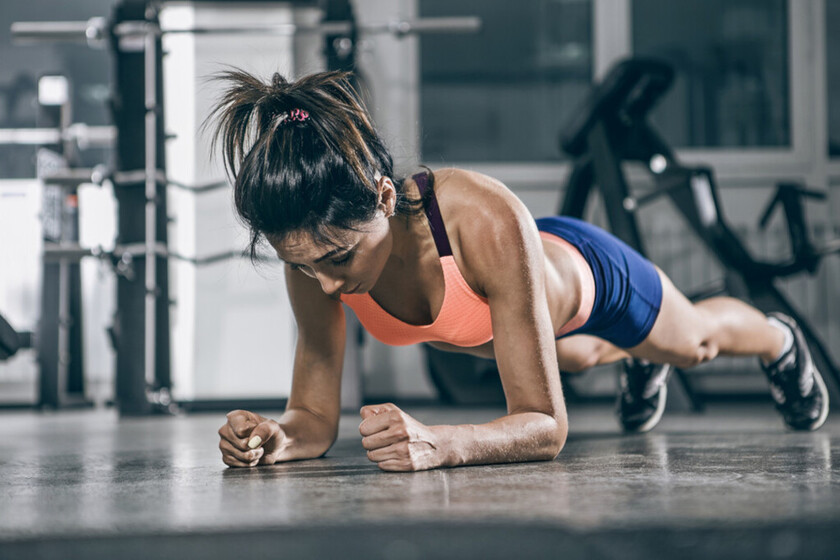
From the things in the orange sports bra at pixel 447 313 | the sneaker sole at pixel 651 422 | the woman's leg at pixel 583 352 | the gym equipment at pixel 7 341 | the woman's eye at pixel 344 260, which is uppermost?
the woman's eye at pixel 344 260

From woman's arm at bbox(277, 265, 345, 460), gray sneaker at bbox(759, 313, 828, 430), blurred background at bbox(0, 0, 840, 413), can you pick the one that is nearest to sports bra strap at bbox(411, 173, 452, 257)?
woman's arm at bbox(277, 265, 345, 460)

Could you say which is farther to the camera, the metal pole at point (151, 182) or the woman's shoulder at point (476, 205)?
the metal pole at point (151, 182)

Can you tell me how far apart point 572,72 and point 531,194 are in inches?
23.7

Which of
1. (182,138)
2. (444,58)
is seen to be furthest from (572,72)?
(182,138)

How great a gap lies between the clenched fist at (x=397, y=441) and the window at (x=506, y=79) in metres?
2.64

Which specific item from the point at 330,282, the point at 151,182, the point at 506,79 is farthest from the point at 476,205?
the point at 506,79

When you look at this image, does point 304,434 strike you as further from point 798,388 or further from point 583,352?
point 798,388

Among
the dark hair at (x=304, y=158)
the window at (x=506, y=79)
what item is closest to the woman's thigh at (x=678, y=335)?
the dark hair at (x=304, y=158)

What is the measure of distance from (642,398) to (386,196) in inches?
40.8

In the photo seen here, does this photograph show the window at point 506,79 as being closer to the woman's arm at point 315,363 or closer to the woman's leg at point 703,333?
the woman's leg at point 703,333

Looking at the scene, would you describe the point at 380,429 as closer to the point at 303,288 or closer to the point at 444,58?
the point at 303,288

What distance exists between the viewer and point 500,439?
3.91ft

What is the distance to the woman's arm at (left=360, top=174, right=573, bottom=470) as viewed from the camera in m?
1.18

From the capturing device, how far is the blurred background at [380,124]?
2957 mm
